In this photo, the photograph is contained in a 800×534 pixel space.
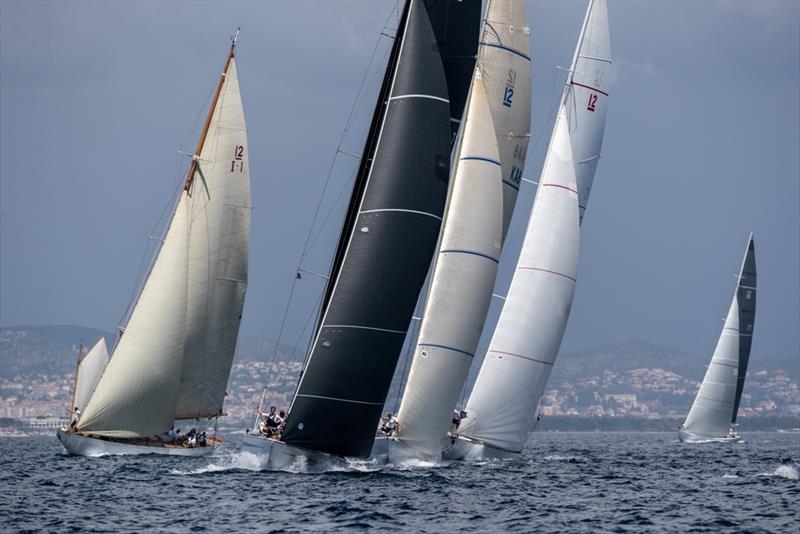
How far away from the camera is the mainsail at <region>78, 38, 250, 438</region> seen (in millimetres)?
44000

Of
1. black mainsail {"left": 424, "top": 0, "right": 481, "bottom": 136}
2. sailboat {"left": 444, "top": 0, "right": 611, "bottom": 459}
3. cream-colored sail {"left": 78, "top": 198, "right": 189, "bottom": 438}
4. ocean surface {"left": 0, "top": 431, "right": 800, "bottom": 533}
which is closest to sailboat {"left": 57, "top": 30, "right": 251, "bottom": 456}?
cream-colored sail {"left": 78, "top": 198, "right": 189, "bottom": 438}

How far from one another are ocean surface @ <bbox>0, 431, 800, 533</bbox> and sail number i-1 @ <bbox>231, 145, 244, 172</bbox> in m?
10.3

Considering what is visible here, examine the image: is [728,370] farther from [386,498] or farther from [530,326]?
[386,498]

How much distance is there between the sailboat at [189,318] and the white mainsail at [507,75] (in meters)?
8.81

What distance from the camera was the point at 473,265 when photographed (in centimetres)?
3975

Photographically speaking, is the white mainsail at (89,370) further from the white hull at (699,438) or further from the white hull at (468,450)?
the white hull at (699,438)

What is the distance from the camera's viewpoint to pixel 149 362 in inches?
1732

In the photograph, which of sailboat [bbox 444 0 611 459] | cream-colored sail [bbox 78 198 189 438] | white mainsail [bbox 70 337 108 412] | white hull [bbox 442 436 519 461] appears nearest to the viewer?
cream-colored sail [bbox 78 198 189 438]

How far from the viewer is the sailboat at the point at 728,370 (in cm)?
8031

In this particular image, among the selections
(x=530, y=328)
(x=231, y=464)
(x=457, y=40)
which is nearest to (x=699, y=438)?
(x=530, y=328)

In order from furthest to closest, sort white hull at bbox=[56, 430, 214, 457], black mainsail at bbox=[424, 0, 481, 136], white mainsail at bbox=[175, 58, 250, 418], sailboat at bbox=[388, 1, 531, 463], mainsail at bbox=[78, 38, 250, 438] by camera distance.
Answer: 1. white mainsail at bbox=[175, 58, 250, 418]
2. white hull at bbox=[56, 430, 214, 457]
3. mainsail at bbox=[78, 38, 250, 438]
4. sailboat at bbox=[388, 1, 531, 463]
5. black mainsail at bbox=[424, 0, 481, 136]

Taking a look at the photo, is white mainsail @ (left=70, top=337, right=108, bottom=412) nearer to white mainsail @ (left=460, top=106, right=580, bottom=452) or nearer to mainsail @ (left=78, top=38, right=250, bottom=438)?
mainsail @ (left=78, top=38, right=250, bottom=438)

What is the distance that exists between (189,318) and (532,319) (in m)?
11.7

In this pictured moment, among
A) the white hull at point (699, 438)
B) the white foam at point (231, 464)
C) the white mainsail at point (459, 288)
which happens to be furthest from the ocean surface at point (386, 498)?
the white hull at point (699, 438)
